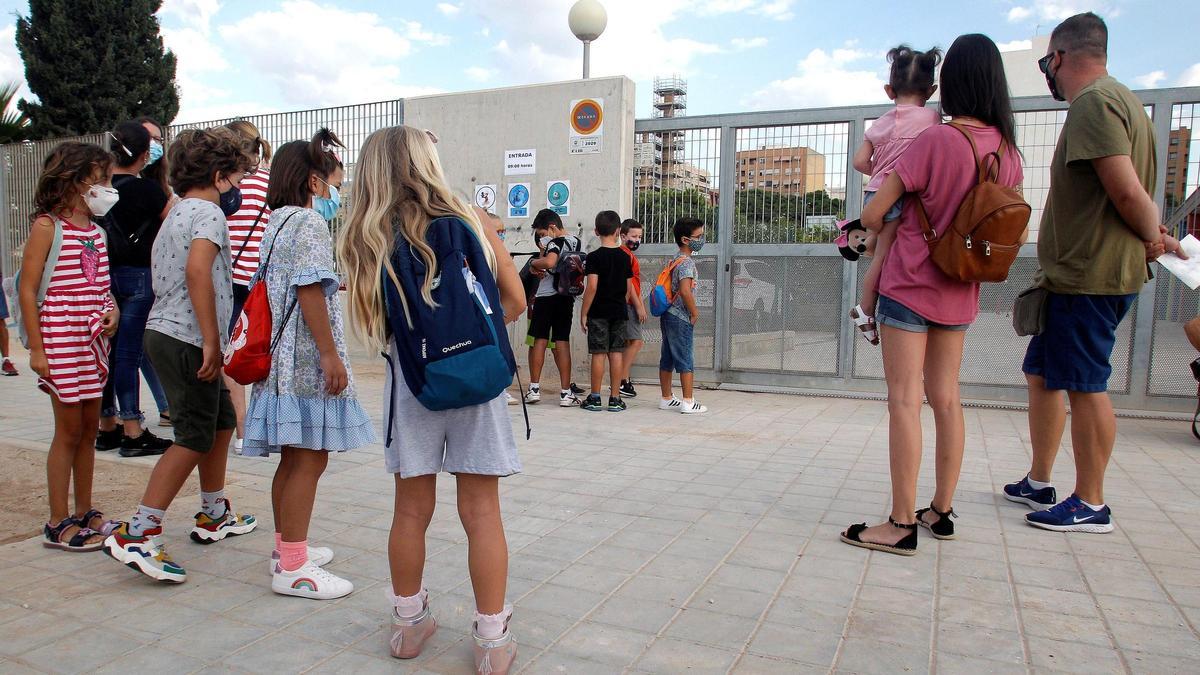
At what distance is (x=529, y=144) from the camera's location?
9.33m

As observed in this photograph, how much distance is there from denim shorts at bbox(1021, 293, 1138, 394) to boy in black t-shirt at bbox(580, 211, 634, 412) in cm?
418

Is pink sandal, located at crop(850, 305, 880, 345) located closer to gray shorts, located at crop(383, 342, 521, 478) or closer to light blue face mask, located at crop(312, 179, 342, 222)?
gray shorts, located at crop(383, 342, 521, 478)

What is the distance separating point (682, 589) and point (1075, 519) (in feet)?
6.67

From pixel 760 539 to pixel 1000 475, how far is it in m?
2.17

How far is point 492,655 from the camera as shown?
7.70 ft

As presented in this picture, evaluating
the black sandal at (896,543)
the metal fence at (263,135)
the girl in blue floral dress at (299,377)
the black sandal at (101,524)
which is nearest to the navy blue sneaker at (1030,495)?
the black sandal at (896,543)

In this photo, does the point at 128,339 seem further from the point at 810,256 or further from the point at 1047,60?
the point at 810,256

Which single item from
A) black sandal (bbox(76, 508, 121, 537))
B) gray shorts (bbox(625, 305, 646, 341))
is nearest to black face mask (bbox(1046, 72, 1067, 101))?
gray shorts (bbox(625, 305, 646, 341))

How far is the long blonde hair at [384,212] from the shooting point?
7.78ft

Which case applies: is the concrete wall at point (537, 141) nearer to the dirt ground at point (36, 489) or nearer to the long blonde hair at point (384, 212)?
the dirt ground at point (36, 489)

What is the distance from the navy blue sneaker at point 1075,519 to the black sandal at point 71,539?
13.8 ft

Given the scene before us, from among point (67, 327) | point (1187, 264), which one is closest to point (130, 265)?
point (67, 327)

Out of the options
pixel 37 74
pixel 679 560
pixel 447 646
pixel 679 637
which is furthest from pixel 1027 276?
pixel 37 74

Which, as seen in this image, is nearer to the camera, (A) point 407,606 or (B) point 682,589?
(A) point 407,606
